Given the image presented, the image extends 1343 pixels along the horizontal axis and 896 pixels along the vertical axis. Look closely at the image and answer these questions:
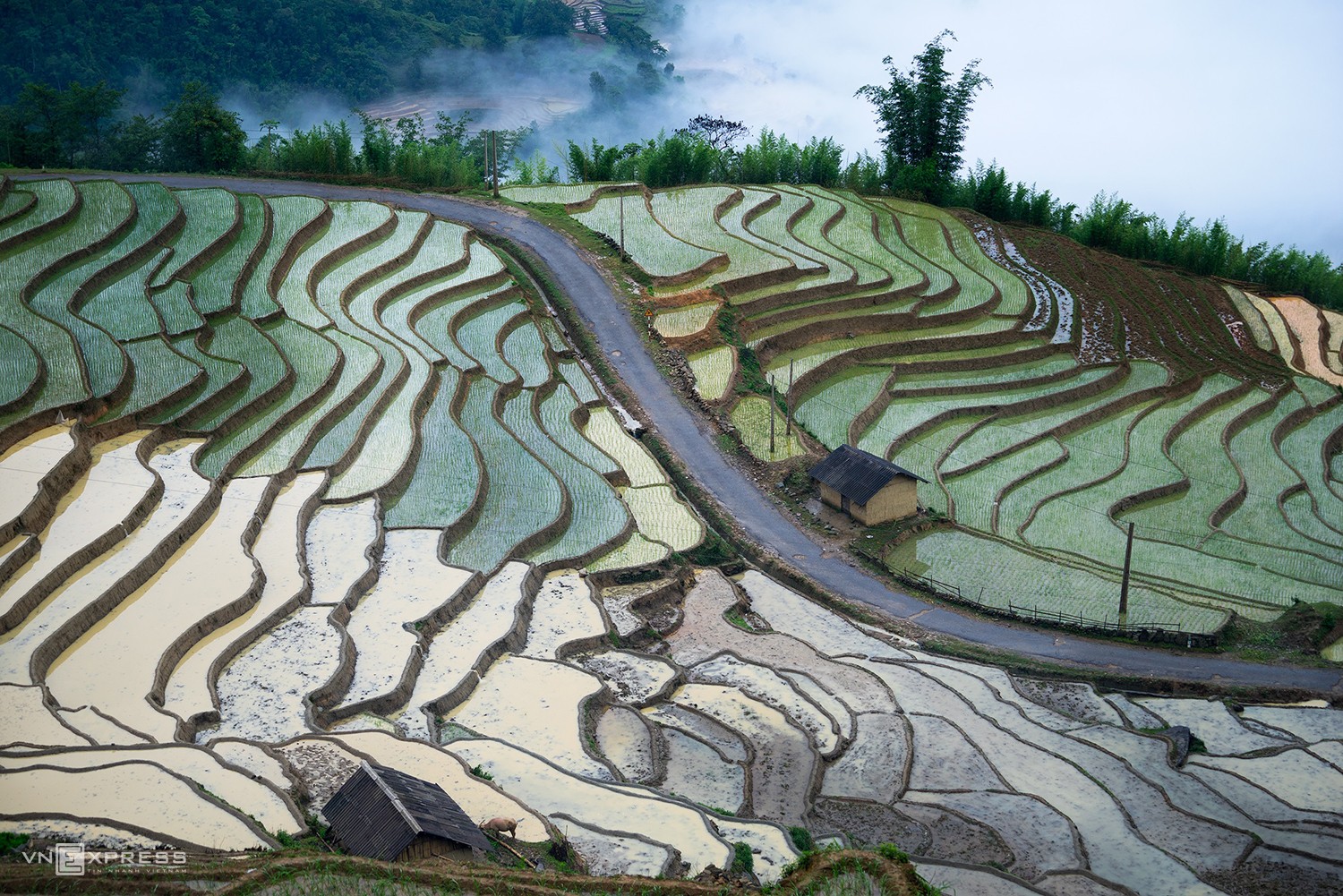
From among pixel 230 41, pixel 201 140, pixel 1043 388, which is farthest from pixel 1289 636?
pixel 230 41

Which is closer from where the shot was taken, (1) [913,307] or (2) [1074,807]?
(2) [1074,807]

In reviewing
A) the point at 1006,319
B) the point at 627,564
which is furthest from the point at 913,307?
the point at 627,564

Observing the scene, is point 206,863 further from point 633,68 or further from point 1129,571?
point 633,68

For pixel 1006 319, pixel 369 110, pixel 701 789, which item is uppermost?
pixel 369 110

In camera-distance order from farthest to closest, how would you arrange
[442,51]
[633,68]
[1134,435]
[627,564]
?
[633,68], [442,51], [1134,435], [627,564]

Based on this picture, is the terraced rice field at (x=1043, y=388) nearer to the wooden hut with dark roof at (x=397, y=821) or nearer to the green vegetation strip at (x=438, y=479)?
the green vegetation strip at (x=438, y=479)

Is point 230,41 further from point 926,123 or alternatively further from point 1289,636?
point 1289,636

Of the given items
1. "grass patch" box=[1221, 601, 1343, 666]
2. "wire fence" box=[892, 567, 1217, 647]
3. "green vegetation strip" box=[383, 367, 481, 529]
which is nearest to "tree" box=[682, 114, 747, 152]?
"green vegetation strip" box=[383, 367, 481, 529]
